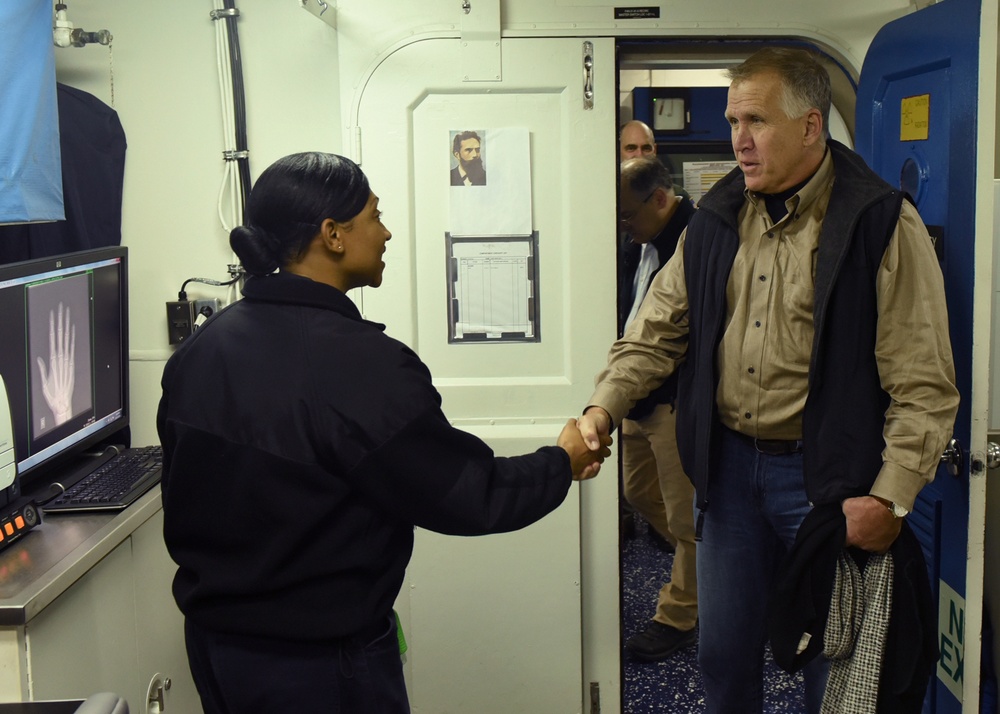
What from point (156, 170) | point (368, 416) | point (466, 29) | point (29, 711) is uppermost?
point (466, 29)

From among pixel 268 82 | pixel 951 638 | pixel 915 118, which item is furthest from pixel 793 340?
pixel 268 82

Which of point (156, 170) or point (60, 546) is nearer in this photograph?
point (60, 546)

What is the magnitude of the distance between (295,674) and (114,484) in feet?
3.11

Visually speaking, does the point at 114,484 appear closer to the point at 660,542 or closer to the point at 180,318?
the point at 180,318

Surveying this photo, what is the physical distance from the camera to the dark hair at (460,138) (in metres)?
2.72

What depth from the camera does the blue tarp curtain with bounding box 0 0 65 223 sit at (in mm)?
2100

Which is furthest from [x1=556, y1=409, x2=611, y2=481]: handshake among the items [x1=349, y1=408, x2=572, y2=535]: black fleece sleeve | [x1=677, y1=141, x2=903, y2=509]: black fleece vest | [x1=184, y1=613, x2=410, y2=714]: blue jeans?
[x1=184, y1=613, x2=410, y2=714]: blue jeans

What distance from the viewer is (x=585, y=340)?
278cm

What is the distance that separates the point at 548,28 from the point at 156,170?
1165mm

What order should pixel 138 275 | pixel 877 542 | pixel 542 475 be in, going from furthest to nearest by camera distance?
pixel 138 275
pixel 877 542
pixel 542 475

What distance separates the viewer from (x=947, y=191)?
230cm

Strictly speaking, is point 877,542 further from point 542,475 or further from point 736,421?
point 542,475

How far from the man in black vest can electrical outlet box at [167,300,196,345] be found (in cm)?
124

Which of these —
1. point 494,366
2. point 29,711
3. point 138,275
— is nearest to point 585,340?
point 494,366
